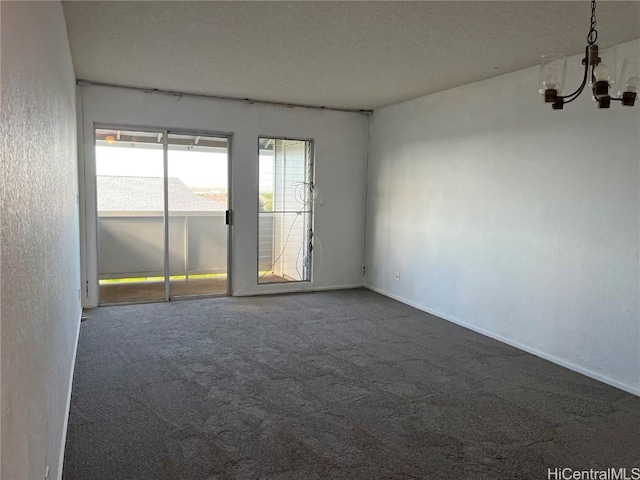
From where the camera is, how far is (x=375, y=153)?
21.5ft

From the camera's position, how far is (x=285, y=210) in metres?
6.51

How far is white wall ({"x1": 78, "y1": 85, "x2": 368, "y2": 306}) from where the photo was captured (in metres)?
5.32

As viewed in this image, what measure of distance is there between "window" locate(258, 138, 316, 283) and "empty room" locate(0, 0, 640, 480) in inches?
1.2

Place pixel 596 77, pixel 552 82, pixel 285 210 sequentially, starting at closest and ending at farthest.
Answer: pixel 596 77, pixel 552 82, pixel 285 210

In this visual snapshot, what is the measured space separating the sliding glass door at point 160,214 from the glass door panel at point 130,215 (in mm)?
11

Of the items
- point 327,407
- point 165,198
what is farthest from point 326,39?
point 165,198

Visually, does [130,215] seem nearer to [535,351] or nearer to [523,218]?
[523,218]

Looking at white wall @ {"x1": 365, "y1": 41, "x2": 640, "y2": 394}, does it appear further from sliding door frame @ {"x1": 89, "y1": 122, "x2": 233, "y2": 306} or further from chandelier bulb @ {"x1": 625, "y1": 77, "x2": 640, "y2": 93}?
sliding door frame @ {"x1": 89, "y1": 122, "x2": 233, "y2": 306}

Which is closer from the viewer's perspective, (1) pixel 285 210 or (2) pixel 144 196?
(2) pixel 144 196

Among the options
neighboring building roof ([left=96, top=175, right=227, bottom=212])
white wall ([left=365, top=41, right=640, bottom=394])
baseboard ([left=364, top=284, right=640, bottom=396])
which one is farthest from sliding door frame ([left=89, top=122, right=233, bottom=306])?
baseboard ([left=364, top=284, right=640, bottom=396])

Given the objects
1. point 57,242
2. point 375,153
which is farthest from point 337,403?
point 375,153

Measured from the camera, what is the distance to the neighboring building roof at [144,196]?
18.5ft

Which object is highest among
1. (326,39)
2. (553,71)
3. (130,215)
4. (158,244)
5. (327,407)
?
(326,39)

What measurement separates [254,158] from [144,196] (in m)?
1.42
